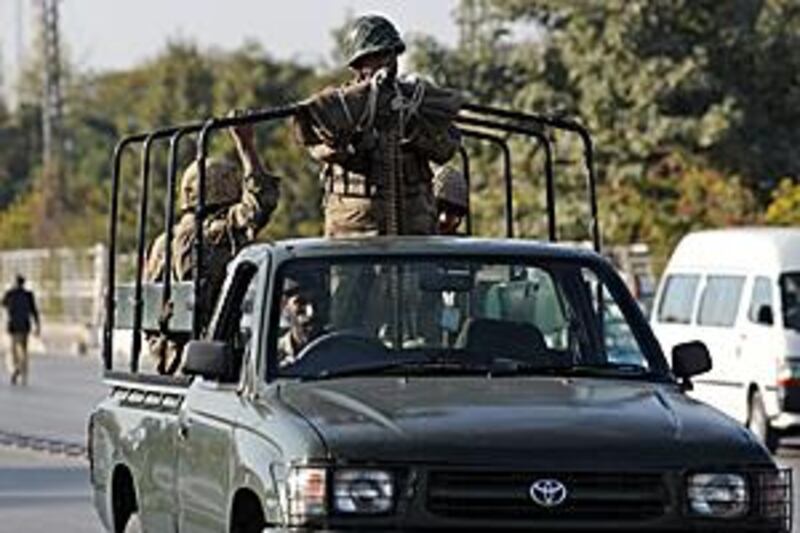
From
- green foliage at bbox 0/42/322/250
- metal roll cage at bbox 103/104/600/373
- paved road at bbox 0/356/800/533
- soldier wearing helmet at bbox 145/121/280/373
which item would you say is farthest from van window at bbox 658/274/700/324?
green foliage at bbox 0/42/322/250

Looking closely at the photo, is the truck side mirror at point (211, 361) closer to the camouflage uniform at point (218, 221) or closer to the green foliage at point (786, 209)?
the camouflage uniform at point (218, 221)

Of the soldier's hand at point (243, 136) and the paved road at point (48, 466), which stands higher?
the soldier's hand at point (243, 136)

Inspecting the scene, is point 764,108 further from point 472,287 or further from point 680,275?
point 472,287

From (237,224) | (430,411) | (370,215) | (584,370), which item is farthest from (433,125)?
(430,411)

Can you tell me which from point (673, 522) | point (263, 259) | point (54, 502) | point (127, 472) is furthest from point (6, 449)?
point (673, 522)

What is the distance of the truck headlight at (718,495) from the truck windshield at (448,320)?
1109mm

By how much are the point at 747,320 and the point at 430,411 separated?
1721cm

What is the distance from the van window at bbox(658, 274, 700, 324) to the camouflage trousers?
51.9 ft

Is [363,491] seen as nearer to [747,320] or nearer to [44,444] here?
[44,444]

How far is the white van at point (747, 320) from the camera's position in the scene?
24.8 m

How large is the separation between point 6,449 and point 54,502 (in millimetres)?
6526

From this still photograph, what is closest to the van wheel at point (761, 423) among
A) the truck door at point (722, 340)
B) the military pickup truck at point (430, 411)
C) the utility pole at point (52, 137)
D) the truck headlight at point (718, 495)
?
the truck door at point (722, 340)

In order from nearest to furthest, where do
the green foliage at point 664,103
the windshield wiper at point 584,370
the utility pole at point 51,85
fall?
1. the windshield wiper at point 584,370
2. the green foliage at point 664,103
3. the utility pole at point 51,85

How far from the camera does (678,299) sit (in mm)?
28094
